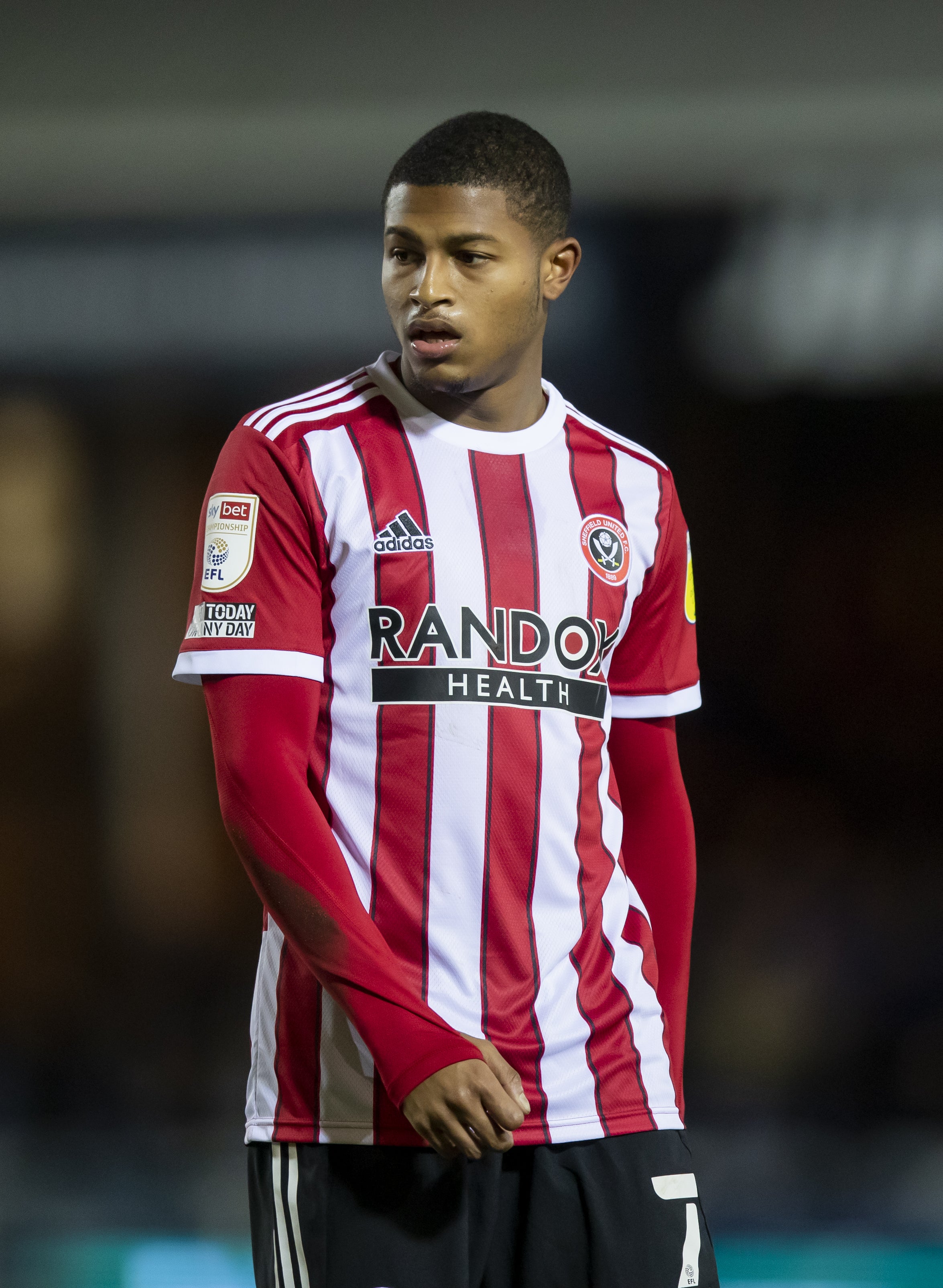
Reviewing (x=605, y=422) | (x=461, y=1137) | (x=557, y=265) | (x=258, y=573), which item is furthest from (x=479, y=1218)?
(x=605, y=422)

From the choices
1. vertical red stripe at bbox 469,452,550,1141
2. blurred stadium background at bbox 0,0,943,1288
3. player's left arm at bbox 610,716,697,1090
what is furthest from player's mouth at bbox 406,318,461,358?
blurred stadium background at bbox 0,0,943,1288

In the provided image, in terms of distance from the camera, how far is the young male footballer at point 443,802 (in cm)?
90

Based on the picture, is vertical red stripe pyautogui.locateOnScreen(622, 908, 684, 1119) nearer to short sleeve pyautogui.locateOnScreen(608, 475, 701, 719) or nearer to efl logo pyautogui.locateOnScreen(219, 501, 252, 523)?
short sleeve pyautogui.locateOnScreen(608, 475, 701, 719)

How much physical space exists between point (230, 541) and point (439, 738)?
8.0 inches

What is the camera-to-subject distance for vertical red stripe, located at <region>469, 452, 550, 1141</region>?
3.10 feet

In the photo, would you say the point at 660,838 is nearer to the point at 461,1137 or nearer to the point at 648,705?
the point at 648,705

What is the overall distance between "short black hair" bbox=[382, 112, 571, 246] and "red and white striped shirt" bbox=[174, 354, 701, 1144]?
16 centimetres

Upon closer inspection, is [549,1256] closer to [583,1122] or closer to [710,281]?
[583,1122]

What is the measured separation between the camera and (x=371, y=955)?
88 cm

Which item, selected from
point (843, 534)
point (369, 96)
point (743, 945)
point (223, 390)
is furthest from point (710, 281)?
point (743, 945)

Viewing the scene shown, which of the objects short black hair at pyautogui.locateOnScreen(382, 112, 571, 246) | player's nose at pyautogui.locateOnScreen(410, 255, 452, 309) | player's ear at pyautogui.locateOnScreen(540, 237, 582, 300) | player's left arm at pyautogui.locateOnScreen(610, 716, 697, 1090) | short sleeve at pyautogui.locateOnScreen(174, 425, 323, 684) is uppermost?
short black hair at pyautogui.locateOnScreen(382, 112, 571, 246)

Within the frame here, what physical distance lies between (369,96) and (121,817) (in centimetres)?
133

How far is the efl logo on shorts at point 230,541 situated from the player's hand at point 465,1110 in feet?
1.19

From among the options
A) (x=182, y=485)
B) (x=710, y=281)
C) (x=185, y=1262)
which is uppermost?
(x=710, y=281)
